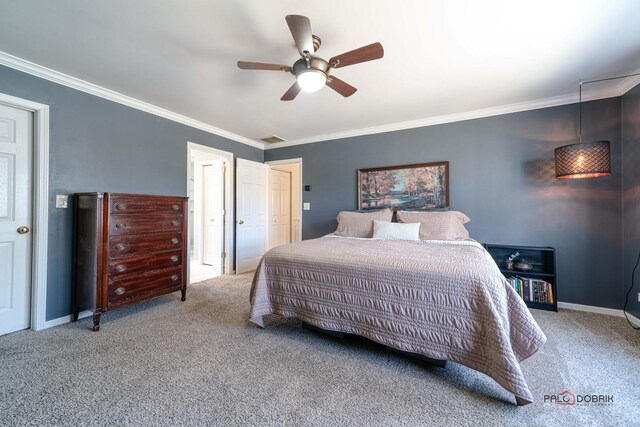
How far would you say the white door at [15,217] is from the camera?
7.07 feet

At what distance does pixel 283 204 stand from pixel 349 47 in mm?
4220

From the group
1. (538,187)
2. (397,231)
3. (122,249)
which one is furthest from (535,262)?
(122,249)

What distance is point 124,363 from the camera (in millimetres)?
1782

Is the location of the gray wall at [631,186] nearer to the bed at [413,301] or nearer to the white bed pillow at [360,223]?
the bed at [413,301]

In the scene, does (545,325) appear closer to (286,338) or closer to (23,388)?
(286,338)

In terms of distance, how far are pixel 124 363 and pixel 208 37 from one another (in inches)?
97.2

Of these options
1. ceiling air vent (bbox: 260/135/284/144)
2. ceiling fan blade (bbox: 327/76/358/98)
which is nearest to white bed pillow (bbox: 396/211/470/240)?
ceiling fan blade (bbox: 327/76/358/98)

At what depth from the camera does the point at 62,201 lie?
7.95 feet

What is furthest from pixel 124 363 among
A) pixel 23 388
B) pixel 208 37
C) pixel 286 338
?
pixel 208 37

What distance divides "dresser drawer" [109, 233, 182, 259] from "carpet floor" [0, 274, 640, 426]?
70 centimetres

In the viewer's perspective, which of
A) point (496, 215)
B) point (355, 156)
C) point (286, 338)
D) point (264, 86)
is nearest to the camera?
point (286, 338)

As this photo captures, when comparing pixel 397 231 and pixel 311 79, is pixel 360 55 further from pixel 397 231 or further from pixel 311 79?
pixel 397 231

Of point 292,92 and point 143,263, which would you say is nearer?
point 292,92

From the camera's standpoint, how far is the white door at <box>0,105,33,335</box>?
2154 millimetres
